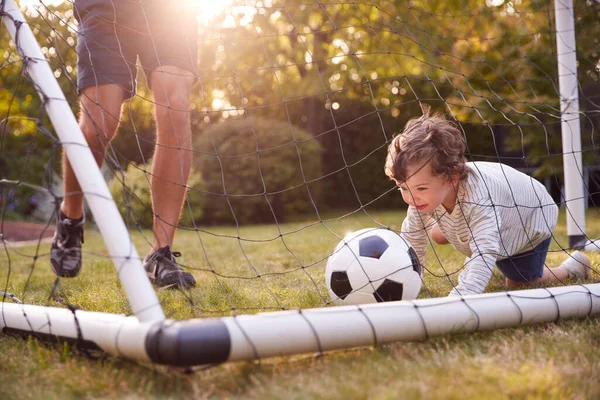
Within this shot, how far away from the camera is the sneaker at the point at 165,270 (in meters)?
2.40

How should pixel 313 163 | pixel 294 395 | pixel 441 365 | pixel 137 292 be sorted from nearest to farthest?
pixel 294 395 < pixel 441 365 < pixel 137 292 < pixel 313 163

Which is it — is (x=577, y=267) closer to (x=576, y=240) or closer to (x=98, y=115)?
(x=576, y=240)

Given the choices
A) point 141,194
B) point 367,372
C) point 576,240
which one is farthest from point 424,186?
point 141,194

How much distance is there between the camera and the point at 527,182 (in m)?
2.57

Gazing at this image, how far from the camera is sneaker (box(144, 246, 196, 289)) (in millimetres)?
2398

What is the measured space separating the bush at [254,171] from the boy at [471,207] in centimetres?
663

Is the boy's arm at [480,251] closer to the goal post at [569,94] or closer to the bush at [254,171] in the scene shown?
the goal post at [569,94]

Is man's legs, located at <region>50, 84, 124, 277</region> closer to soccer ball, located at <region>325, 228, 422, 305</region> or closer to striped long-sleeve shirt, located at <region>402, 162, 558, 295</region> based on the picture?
soccer ball, located at <region>325, 228, 422, 305</region>

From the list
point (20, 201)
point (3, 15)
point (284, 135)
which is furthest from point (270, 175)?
point (3, 15)

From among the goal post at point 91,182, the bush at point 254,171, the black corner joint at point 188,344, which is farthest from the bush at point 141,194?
the black corner joint at point 188,344

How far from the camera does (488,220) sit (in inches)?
86.5

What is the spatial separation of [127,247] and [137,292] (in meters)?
0.12

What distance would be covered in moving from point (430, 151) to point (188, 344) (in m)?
1.29

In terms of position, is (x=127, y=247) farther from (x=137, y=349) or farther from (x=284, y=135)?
(x=284, y=135)
